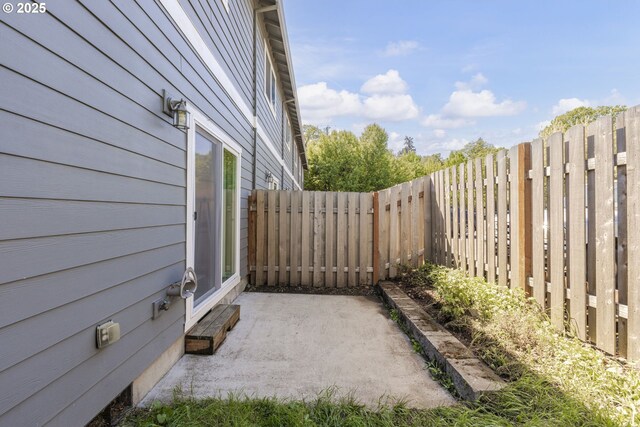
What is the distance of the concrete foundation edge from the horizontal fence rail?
8.22 feet

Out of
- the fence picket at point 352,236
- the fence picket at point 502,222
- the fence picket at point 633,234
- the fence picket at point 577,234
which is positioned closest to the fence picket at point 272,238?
the fence picket at point 352,236

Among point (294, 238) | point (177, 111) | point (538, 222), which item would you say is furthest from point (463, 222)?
point (177, 111)

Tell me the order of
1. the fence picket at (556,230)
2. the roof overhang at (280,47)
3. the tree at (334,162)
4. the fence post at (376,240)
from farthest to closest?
the tree at (334,162) < the roof overhang at (280,47) < the fence post at (376,240) < the fence picket at (556,230)

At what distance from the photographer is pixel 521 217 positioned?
3.11m

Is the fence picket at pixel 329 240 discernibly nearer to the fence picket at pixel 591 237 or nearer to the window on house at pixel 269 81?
the window on house at pixel 269 81

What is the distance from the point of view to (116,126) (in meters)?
1.78

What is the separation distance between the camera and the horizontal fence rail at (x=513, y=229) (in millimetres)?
2172

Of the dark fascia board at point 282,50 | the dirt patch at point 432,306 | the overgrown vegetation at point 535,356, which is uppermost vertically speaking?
the dark fascia board at point 282,50

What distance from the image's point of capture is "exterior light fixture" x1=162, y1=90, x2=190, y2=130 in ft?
7.83

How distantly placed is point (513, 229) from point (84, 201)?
3.57m

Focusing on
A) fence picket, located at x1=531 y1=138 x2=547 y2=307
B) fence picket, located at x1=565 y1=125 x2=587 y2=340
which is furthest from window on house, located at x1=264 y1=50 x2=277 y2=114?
fence picket, located at x1=565 y1=125 x2=587 y2=340

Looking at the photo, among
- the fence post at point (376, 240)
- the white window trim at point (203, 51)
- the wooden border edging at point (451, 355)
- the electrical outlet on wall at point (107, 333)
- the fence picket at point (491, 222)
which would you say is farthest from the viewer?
the fence post at point (376, 240)

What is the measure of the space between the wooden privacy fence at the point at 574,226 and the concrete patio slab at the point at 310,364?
1.27m

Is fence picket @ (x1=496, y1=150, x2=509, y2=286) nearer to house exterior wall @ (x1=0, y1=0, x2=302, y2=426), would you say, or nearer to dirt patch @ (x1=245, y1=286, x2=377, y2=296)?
dirt patch @ (x1=245, y1=286, x2=377, y2=296)
